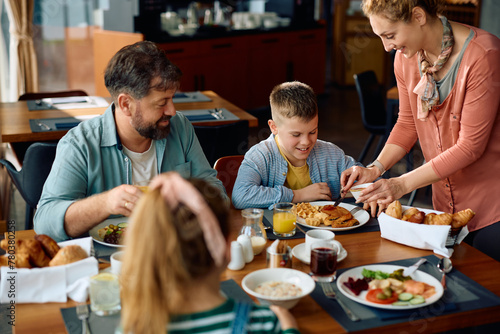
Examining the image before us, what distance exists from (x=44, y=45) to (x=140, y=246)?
5789 mm

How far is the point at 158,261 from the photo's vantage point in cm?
112

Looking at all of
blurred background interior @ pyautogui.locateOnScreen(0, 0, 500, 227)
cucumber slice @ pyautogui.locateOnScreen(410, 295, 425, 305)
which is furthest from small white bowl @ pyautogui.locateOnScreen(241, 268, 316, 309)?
blurred background interior @ pyautogui.locateOnScreen(0, 0, 500, 227)

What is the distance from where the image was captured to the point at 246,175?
242 cm

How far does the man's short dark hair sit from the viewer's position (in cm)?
211

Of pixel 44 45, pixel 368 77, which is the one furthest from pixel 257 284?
pixel 44 45

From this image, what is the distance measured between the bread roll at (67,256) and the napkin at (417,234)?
3.19 feet

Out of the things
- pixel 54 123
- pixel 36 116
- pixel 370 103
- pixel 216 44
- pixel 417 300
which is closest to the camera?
pixel 417 300

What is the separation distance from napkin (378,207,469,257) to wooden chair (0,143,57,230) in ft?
5.57

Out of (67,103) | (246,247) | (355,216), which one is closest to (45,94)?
(67,103)

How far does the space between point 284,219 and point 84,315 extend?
30.4 inches

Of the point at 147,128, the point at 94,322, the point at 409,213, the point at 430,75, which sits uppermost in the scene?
the point at 430,75

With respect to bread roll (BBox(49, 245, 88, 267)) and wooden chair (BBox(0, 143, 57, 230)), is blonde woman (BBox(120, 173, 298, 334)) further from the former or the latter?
wooden chair (BBox(0, 143, 57, 230))

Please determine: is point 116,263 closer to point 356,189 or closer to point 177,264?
point 177,264

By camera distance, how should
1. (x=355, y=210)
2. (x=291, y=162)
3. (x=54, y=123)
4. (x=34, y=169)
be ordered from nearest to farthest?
(x=355, y=210) < (x=291, y=162) < (x=34, y=169) < (x=54, y=123)
